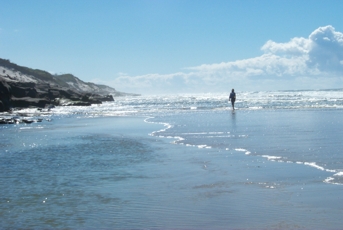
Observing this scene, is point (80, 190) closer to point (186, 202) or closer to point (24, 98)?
point (186, 202)

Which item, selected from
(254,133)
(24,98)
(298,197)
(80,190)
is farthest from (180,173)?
(24,98)

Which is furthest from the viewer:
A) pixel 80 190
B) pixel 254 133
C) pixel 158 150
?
pixel 254 133

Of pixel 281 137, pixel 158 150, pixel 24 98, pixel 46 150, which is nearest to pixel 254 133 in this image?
pixel 281 137

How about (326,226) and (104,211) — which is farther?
Answer: (104,211)

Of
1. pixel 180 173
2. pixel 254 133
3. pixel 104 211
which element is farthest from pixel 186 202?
pixel 254 133

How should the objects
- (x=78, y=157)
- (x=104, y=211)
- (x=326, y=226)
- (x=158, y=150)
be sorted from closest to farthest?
1. (x=326, y=226)
2. (x=104, y=211)
3. (x=78, y=157)
4. (x=158, y=150)

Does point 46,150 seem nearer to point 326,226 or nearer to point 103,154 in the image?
point 103,154

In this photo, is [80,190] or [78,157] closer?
[80,190]

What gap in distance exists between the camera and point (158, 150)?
1526cm

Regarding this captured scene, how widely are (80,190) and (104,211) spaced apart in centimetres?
177

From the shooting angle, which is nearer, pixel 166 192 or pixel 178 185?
pixel 166 192

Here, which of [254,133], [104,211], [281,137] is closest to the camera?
[104,211]

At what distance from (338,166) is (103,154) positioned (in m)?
7.39

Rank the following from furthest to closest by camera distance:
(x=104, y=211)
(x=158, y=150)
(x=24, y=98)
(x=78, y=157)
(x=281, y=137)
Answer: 1. (x=24, y=98)
2. (x=281, y=137)
3. (x=158, y=150)
4. (x=78, y=157)
5. (x=104, y=211)
